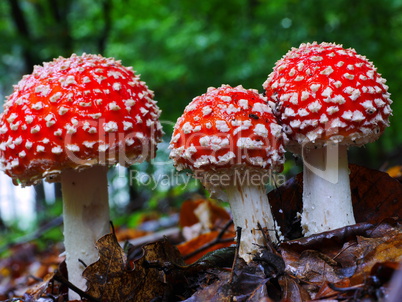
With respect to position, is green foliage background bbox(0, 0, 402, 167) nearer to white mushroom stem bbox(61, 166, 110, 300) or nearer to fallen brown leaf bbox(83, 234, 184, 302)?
white mushroom stem bbox(61, 166, 110, 300)

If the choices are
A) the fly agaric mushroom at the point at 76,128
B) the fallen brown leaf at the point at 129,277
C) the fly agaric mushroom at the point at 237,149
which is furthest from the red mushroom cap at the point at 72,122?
the fallen brown leaf at the point at 129,277

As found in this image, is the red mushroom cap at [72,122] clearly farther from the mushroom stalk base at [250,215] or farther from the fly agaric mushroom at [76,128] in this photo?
the mushroom stalk base at [250,215]

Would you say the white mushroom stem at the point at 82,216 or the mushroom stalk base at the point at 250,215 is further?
the white mushroom stem at the point at 82,216

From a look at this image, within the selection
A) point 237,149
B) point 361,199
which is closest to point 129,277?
point 237,149

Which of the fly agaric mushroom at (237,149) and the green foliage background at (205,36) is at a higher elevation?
the green foliage background at (205,36)

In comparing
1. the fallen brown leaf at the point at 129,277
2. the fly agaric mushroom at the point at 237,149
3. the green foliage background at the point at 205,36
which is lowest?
the fallen brown leaf at the point at 129,277

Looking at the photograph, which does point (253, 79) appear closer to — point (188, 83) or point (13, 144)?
point (188, 83)
